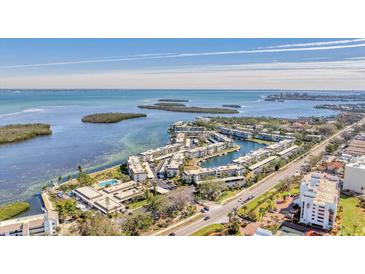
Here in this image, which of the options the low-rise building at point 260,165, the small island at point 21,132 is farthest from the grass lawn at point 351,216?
the small island at point 21,132

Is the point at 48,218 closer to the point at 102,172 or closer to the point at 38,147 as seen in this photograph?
the point at 102,172

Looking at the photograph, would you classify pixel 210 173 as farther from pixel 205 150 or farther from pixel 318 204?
pixel 318 204

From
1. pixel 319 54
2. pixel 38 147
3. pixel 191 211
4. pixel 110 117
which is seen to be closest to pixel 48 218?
pixel 191 211

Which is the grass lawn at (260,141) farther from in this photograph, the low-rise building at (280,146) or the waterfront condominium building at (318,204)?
the waterfront condominium building at (318,204)

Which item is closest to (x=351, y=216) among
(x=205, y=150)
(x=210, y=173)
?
(x=210, y=173)

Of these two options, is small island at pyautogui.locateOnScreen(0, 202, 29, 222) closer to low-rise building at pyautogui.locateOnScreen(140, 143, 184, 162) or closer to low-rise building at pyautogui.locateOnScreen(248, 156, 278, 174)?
low-rise building at pyautogui.locateOnScreen(140, 143, 184, 162)
